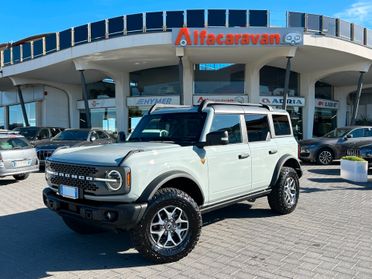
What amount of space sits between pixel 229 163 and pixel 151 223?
1591mm

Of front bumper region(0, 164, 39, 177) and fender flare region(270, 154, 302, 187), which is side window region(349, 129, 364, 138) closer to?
fender flare region(270, 154, 302, 187)

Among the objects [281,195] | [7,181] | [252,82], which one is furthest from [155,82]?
[281,195]

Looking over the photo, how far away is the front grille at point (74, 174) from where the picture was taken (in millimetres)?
4141

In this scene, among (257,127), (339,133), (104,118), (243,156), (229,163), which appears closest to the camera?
(229,163)

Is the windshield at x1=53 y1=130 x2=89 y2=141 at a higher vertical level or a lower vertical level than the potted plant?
higher

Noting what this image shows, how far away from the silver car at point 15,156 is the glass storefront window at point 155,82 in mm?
13163

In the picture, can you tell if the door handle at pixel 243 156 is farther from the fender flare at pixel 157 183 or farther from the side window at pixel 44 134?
the side window at pixel 44 134

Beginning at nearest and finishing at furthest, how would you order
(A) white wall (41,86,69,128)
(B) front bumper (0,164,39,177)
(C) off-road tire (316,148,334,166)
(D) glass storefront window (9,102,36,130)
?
(B) front bumper (0,164,39,177), (C) off-road tire (316,148,334,166), (A) white wall (41,86,69,128), (D) glass storefront window (9,102,36,130)

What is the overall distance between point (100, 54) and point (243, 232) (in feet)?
54.7

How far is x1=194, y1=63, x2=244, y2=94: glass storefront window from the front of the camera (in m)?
22.5

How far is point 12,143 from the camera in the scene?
1062 centimetres

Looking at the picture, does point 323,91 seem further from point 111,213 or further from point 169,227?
point 111,213

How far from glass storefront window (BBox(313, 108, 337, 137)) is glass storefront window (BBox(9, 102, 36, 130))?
22385 mm

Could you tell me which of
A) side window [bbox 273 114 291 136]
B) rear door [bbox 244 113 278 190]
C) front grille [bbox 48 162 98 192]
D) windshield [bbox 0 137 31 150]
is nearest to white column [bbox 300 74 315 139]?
side window [bbox 273 114 291 136]
